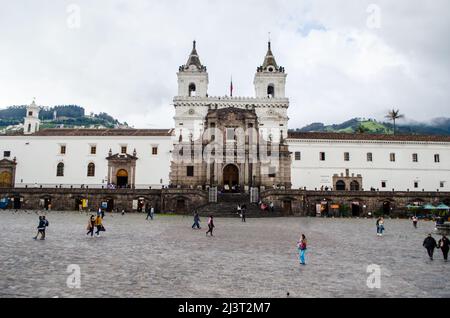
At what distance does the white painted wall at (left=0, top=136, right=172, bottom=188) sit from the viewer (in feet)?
164

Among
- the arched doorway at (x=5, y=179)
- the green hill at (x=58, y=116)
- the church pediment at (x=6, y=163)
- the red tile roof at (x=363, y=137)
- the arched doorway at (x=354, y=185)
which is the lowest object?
the arched doorway at (x=354, y=185)

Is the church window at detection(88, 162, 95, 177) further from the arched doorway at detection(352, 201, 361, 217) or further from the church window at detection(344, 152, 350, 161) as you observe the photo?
the church window at detection(344, 152, 350, 161)

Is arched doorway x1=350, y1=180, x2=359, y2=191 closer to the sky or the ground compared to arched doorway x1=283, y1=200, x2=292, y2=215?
closer to the sky

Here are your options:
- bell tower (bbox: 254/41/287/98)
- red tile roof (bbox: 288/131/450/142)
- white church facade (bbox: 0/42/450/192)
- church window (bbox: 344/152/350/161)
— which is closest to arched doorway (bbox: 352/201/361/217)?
white church facade (bbox: 0/42/450/192)

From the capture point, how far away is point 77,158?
1998 inches

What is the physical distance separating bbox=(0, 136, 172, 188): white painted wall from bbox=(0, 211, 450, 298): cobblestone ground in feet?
99.7

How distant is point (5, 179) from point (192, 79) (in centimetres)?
2930

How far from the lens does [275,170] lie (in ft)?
161

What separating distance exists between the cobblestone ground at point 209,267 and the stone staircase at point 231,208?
19364 millimetres

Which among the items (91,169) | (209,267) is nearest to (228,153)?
(91,169)

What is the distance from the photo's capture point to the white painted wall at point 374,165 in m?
49.8

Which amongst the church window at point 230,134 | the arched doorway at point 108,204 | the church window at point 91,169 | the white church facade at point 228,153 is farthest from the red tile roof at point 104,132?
the arched doorway at point 108,204

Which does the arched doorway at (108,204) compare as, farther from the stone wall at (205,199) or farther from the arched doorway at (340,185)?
the arched doorway at (340,185)
